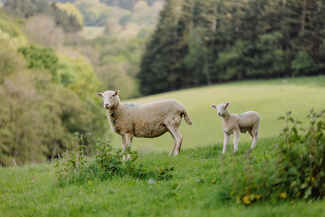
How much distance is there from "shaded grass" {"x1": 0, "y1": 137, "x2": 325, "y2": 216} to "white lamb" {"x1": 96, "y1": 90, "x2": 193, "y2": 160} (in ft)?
5.26

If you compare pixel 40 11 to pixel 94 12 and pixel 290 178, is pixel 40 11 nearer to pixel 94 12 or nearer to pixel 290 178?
pixel 94 12

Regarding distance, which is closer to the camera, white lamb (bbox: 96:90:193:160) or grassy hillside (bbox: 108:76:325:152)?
white lamb (bbox: 96:90:193:160)

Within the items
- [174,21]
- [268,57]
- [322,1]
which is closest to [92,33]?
[174,21]

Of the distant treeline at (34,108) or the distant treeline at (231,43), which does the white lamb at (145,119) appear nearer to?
the distant treeline at (34,108)

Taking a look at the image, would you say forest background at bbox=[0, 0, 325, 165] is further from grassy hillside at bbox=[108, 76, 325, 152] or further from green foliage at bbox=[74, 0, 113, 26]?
green foliage at bbox=[74, 0, 113, 26]

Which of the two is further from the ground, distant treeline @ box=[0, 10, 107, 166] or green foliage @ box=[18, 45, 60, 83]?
green foliage @ box=[18, 45, 60, 83]

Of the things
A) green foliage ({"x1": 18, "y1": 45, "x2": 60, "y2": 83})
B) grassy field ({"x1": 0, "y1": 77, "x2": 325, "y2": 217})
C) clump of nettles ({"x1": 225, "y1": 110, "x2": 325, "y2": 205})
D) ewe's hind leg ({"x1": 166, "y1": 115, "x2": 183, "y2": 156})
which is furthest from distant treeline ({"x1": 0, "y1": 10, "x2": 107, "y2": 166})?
clump of nettles ({"x1": 225, "y1": 110, "x2": 325, "y2": 205})

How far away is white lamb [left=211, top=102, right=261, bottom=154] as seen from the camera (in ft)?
25.8

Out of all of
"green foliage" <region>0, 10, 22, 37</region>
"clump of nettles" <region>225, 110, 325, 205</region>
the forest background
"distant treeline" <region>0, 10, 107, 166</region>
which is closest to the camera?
"clump of nettles" <region>225, 110, 325, 205</region>

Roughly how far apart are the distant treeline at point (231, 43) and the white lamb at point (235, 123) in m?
50.9

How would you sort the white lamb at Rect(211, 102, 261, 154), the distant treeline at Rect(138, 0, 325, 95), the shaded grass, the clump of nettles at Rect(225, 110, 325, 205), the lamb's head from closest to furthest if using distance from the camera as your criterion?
the shaded grass, the clump of nettles at Rect(225, 110, 325, 205), the white lamb at Rect(211, 102, 261, 154), the lamb's head, the distant treeline at Rect(138, 0, 325, 95)

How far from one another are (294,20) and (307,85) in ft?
57.5

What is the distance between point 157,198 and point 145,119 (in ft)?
12.7

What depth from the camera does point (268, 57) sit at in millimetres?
58438
